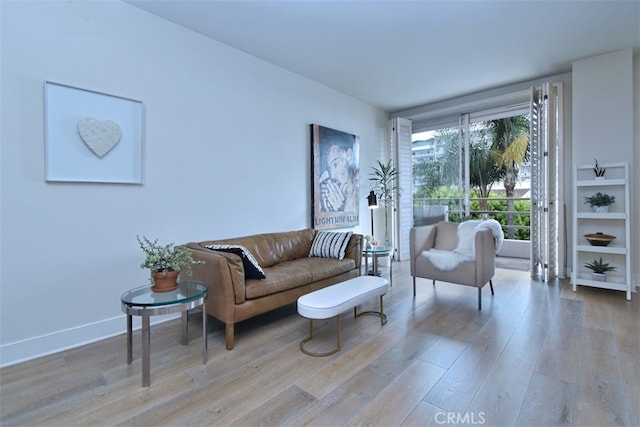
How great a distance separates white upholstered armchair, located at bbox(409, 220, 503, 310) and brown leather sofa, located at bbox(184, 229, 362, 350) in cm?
69

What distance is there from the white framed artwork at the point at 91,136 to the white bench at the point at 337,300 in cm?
176

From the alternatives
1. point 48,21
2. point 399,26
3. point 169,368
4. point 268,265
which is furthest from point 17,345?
point 399,26

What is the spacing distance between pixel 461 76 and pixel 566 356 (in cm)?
344

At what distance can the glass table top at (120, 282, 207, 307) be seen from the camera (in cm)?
179

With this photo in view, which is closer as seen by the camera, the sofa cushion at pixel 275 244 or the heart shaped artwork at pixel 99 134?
the heart shaped artwork at pixel 99 134

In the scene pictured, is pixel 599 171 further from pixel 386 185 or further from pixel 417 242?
pixel 386 185

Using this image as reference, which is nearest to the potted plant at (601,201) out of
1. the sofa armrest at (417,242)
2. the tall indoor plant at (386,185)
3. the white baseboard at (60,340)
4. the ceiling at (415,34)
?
the ceiling at (415,34)

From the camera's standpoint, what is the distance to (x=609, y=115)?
3457mm

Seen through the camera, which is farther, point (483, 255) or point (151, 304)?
point (483, 255)

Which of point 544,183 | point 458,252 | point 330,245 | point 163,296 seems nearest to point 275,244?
point 330,245

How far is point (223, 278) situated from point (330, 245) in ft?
4.75

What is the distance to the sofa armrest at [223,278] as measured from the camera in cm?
218

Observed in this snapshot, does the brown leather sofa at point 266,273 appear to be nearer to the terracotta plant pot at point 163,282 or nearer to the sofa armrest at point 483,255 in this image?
the terracotta plant pot at point 163,282

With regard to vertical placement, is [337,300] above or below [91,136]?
below
